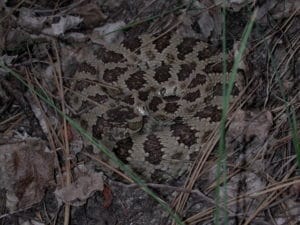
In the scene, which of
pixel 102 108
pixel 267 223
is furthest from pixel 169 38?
pixel 267 223

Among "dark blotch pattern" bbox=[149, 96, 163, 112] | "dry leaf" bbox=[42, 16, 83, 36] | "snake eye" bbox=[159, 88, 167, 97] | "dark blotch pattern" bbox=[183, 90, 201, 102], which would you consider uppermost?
"dry leaf" bbox=[42, 16, 83, 36]

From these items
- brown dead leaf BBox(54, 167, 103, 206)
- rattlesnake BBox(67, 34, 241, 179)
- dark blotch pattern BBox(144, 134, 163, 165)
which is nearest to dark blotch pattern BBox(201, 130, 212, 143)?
rattlesnake BBox(67, 34, 241, 179)

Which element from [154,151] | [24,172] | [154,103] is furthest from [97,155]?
[154,103]

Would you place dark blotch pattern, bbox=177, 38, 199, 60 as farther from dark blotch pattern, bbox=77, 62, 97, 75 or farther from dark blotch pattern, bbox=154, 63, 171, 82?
dark blotch pattern, bbox=77, 62, 97, 75

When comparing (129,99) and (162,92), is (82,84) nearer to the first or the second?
(129,99)

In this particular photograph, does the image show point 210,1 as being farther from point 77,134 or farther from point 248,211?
point 248,211
